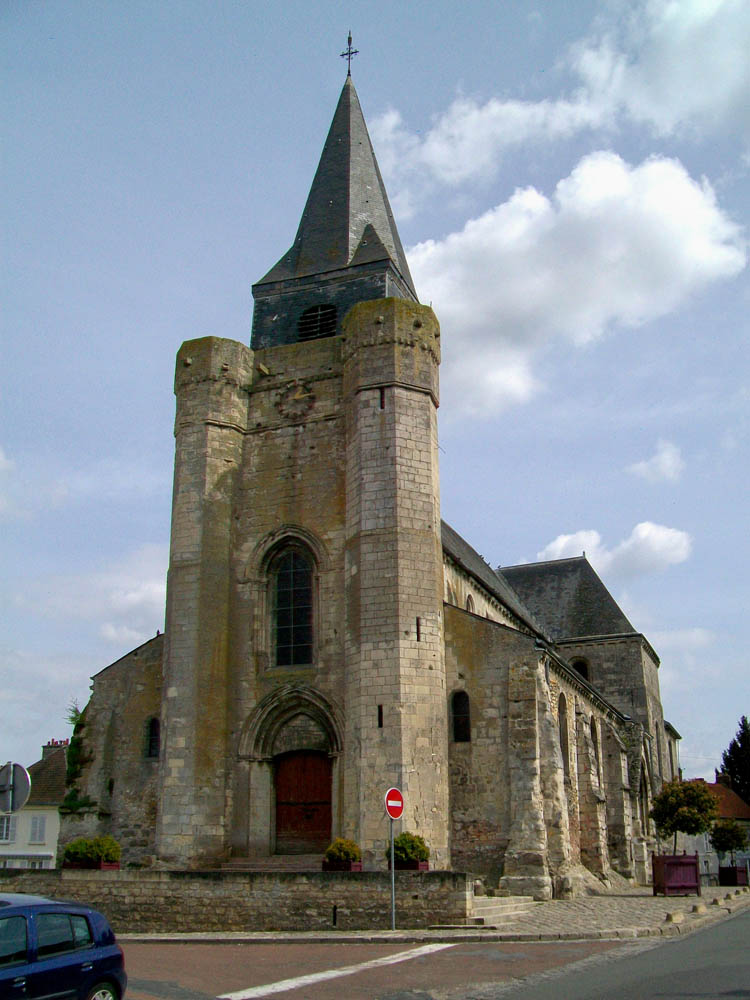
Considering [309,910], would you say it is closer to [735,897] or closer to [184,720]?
[184,720]

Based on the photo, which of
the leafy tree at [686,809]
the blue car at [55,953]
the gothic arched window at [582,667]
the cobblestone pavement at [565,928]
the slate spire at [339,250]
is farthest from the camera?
the gothic arched window at [582,667]

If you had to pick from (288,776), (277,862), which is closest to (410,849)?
(277,862)

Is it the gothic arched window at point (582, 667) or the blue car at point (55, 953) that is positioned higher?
the gothic arched window at point (582, 667)

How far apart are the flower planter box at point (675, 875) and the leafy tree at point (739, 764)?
45.0 metres

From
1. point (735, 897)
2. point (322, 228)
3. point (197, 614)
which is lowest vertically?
A: point (735, 897)

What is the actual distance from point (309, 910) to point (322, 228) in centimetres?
1812

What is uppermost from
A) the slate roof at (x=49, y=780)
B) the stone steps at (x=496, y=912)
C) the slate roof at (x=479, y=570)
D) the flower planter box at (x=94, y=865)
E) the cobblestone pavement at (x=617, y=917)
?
the slate roof at (x=479, y=570)

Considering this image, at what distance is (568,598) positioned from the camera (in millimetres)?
42125

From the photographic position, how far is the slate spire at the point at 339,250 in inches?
972

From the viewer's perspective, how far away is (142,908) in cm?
1546

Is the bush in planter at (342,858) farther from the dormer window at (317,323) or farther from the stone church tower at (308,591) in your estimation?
the dormer window at (317,323)

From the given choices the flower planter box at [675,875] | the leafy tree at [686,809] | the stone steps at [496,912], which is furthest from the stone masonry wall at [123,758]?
the leafy tree at [686,809]

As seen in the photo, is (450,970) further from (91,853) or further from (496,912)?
(91,853)

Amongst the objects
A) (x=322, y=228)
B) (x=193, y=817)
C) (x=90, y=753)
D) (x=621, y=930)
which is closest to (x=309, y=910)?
(x=621, y=930)
